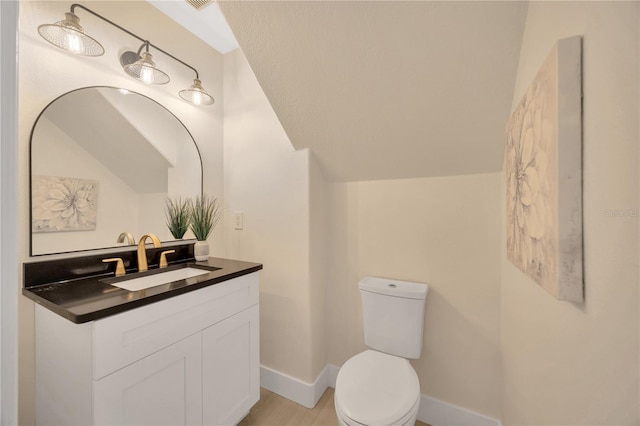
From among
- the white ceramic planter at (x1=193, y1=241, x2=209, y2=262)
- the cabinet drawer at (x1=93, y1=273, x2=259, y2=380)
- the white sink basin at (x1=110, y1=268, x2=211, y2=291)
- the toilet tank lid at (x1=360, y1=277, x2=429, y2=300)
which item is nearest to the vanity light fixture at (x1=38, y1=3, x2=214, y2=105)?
the white ceramic planter at (x1=193, y1=241, x2=209, y2=262)

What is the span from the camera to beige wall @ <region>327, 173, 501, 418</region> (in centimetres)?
134

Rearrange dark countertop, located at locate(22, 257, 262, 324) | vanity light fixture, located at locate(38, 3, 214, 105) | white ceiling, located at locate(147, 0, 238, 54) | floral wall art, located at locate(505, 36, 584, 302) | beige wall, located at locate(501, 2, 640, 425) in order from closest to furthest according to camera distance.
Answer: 1. beige wall, located at locate(501, 2, 640, 425)
2. floral wall art, located at locate(505, 36, 584, 302)
3. dark countertop, located at locate(22, 257, 262, 324)
4. vanity light fixture, located at locate(38, 3, 214, 105)
5. white ceiling, located at locate(147, 0, 238, 54)

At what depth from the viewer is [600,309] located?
46cm

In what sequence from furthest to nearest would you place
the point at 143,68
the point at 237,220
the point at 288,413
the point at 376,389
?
the point at 237,220 < the point at 288,413 < the point at 143,68 < the point at 376,389

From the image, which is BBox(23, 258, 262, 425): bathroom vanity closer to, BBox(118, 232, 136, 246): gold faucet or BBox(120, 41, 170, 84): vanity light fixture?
BBox(118, 232, 136, 246): gold faucet

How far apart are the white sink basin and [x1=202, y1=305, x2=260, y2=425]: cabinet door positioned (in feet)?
1.09

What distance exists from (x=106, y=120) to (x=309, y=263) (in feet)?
4.57

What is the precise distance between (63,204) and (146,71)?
2.69 ft

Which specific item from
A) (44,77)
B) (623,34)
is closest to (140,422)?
(44,77)

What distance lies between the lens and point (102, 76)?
134 cm

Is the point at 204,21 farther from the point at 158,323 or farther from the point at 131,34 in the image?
the point at 158,323

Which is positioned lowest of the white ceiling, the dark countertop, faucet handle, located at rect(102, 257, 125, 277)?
the dark countertop

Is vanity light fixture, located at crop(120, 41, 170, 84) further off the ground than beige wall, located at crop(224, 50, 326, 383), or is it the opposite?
vanity light fixture, located at crop(120, 41, 170, 84)

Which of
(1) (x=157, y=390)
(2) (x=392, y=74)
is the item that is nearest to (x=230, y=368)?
(1) (x=157, y=390)
